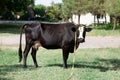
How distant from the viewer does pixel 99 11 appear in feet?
155

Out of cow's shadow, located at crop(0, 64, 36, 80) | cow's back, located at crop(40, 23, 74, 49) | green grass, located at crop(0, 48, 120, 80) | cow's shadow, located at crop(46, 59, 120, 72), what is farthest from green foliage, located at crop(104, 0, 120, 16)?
cow's shadow, located at crop(0, 64, 36, 80)

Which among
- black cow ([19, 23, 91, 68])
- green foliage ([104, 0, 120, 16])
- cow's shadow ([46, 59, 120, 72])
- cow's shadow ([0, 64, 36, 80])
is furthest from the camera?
green foliage ([104, 0, 120, 16])

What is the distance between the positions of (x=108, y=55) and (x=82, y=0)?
30.8 metres

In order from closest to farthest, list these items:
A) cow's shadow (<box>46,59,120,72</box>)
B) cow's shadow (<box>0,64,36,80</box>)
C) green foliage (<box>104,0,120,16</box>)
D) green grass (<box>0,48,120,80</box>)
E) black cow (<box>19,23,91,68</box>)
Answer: green grass (<box>0,48,120,80</box>) → cow's shadow (<box>0,64,36,80</box>) → black cow (<box>19,23,91,68</box>) → cow's shadow (<box>46,59,120,72</box>) → green foliage (<box>104,0,120,16</box>)

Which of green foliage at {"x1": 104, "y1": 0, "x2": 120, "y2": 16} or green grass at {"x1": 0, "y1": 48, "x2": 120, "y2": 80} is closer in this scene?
green grass at {"x1": 0, "y1": 48, "x2": 120, "y2": 80}

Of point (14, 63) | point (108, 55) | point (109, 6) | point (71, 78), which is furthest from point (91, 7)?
point (71, 78)

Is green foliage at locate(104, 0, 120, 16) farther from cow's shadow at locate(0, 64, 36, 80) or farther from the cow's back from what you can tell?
cow's shadow at locate(0, 64, 36, 80)

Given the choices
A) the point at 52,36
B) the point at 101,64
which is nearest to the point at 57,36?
the point at 52,36

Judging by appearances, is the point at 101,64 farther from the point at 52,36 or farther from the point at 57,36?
the point at 52,36

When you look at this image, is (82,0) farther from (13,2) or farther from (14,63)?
(14,63)

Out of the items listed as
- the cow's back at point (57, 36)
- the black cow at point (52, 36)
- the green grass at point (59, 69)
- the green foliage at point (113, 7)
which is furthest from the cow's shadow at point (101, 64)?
the green foliage at point (113, 7)

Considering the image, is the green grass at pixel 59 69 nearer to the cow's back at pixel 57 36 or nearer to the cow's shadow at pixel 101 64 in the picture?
the cow's shadow at pixel 101 64

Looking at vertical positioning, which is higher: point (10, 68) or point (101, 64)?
point (10, 68)

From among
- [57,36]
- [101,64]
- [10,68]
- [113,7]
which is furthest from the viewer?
[113,7]
